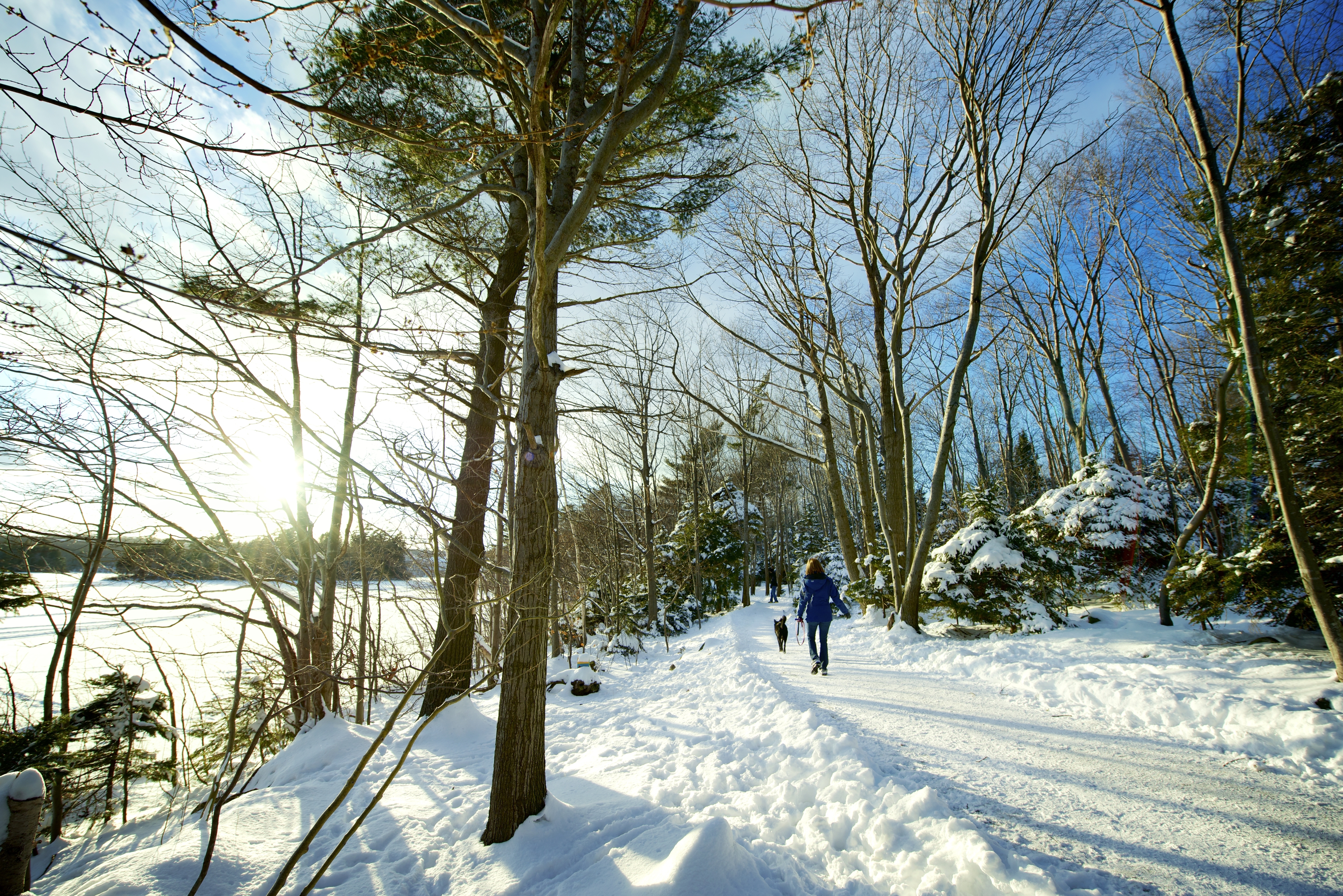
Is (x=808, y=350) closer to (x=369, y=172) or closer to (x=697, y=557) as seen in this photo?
(x=369, y=172)

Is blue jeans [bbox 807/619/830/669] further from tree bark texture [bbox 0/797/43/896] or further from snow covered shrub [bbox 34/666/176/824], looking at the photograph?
snow covered shrub [bbox 34/666/176/824]

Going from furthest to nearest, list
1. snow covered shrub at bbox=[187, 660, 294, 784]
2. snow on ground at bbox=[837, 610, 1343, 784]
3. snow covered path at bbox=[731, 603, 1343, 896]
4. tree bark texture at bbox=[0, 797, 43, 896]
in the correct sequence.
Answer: snow covered shrub at bbox=[187, 660, 294, 784] → snow on ground at bbox=[837, 610, 1343, 784] → tree bark texture at bbox=[0, 797, 43, 896] → snow covered path at bbox=[731, 603, 1343, 896]

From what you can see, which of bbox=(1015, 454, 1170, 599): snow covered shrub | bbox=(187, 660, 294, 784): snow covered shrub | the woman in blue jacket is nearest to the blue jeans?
the woman in blue jacket

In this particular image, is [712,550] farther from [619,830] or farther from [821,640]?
[619,830]

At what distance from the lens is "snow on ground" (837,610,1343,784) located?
3.17 m

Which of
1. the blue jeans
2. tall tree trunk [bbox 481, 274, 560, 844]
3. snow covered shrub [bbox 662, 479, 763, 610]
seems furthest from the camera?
snow covered shrub [bbox 662, 479, 763, 610]

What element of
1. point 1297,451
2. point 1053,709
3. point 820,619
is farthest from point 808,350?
point 1053,709

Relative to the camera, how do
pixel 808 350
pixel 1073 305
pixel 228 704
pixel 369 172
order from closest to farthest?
pixel 369 172 → pixel 228 704 → pixel 808 350 → pixel 1073 305

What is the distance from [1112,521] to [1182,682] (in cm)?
743

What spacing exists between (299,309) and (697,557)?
53.5ft

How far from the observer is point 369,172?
552 cm

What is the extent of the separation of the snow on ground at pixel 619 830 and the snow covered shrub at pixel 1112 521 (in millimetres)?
8258

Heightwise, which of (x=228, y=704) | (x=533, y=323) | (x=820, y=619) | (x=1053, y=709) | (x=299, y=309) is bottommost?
(x=228, y=704)

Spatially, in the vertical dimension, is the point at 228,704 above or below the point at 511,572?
below
